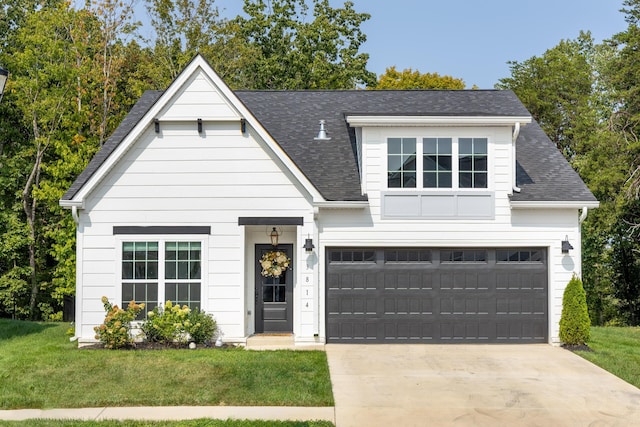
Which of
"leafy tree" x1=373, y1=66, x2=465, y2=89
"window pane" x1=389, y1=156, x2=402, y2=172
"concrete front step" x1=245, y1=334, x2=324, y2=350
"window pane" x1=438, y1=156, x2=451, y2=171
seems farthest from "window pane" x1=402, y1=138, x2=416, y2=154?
"leafy tree" x1=373, y1=66, x2=465, y2=89

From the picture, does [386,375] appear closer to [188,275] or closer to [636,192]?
[188,275]

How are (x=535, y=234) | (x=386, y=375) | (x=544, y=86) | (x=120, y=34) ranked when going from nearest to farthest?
1. (x=386, y=375)
2. (x=535, y=234)
3. (x=120, y=34)
4. (x=544, y=86)

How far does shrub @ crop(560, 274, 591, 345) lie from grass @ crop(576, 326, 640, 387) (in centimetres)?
41

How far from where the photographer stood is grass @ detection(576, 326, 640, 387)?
10.8 meters

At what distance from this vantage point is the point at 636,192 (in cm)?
2098

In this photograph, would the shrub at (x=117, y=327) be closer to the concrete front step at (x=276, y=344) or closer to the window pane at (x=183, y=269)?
the window pane at (x=183, y=269)

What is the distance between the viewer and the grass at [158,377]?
348 inches

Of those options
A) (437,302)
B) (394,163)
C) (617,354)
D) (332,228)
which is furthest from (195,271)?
(617,354)

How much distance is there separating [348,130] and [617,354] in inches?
319

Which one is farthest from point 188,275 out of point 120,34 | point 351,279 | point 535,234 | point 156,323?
point 120,34

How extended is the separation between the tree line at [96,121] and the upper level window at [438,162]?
1018cm

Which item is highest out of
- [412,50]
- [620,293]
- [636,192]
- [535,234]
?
[412,50]

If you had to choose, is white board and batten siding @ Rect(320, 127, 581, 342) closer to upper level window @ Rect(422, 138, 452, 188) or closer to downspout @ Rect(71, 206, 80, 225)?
upper level window @ Rect(422, 138, 452, 188)

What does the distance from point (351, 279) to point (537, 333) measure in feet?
14.0
